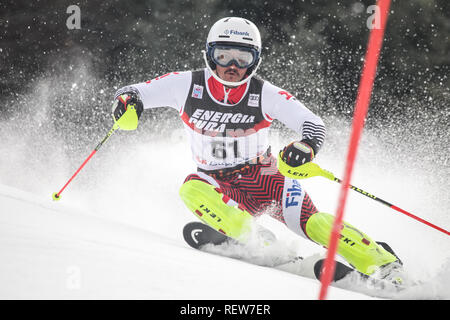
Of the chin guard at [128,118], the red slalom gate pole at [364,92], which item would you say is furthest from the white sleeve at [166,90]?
the red slalom gate pole at [364,92]

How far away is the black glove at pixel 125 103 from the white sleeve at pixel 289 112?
80cm

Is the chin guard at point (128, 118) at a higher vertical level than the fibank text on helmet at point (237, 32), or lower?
lower

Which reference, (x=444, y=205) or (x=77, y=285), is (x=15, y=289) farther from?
(x=444, y=205)

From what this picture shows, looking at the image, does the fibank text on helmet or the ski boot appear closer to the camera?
the ski boot

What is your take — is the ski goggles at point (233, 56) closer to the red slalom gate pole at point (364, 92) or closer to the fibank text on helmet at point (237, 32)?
the fibank text on helmet at point (237, 32)

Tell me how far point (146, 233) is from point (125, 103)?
2.81 feet

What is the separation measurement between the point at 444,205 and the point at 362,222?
0.98 metres

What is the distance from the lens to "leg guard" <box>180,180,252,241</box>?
7.69ft

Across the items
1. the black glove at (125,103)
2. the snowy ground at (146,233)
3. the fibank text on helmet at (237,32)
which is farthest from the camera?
the black glove at (125,103)

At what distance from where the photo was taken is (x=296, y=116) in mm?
2531

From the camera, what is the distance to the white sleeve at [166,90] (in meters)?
2.64

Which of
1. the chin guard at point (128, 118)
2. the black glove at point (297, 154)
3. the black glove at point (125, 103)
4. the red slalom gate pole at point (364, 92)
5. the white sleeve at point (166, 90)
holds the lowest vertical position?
the red slalom gate pole at point (364, 92)

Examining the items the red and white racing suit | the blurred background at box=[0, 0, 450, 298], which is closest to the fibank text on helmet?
the red and white racing suit

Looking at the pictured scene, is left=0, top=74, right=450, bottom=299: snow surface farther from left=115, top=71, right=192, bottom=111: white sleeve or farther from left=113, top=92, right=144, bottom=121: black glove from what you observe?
left=113, top=92, right=144, bottom=121: black glove
